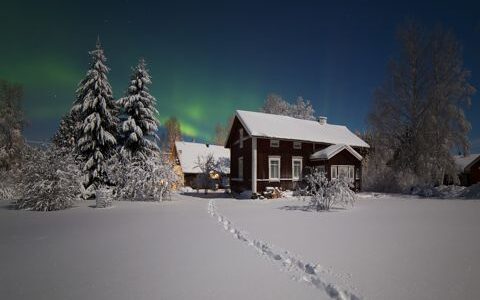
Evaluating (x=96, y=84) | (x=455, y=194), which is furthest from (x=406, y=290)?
(x=455, y=194)

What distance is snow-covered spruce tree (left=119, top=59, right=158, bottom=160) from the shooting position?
2097cm

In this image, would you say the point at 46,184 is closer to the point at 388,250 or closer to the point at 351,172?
the point at 388,250

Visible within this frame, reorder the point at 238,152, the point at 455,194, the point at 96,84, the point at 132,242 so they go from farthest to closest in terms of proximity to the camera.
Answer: the point at 238,152, the point at 455,194, the point at 96,84, the point at 132,242

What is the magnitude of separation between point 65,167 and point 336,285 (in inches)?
569

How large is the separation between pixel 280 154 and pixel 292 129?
3235mm

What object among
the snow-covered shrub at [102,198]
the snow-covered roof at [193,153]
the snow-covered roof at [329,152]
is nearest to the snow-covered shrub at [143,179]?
the snow-covered shrub at [102,198]

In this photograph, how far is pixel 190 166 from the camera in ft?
117

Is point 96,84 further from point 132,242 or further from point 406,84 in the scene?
point 406,84

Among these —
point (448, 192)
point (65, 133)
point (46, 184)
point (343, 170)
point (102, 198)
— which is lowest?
point (102, 198)

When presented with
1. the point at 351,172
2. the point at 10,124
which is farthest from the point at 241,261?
the point at 10,124

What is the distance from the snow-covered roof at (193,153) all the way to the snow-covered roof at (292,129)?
1141 cm

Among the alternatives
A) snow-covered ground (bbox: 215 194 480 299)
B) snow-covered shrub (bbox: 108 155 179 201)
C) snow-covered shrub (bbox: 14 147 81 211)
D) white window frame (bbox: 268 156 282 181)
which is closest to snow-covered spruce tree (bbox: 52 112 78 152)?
snow-covered shrub (bbox: 108 155 179 201)

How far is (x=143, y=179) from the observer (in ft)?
59.6

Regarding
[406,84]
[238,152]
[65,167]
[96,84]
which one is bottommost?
[65,167]
